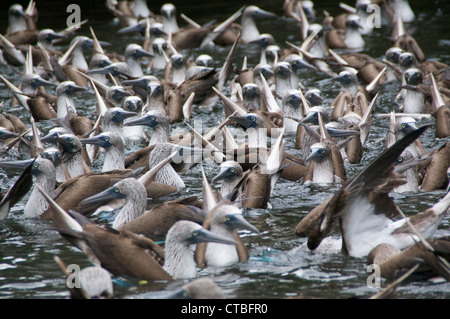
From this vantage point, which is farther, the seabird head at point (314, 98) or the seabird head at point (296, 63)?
the seabird head at point (296, 63)

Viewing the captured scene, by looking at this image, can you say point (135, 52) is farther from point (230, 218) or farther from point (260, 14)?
point (230, 218)

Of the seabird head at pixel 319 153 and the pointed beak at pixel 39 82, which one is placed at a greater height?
the pointed beak at pixel 39 82

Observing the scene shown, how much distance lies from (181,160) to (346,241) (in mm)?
3517

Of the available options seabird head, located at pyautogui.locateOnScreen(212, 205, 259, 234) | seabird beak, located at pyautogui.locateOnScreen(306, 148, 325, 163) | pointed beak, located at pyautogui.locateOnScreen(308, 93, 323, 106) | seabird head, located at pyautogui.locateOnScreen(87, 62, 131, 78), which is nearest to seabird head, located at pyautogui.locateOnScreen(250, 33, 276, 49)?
seabird head, located at pyautogui.locateOnScreen(87, 62, 131, 78)

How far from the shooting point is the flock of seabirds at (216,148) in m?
6.63

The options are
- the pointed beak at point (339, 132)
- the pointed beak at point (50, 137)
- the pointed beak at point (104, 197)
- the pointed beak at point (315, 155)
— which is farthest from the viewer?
the pointed beak at point (50, 137)

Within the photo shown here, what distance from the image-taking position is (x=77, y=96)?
14484 millimetres

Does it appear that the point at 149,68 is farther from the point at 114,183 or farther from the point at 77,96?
the point at 114,183

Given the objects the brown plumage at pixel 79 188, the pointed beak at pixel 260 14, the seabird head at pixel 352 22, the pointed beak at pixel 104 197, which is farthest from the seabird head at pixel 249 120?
the pointed beak at pixel 260 14

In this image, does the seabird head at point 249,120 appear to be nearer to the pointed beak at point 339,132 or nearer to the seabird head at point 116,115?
the pointed beak at point 339,132

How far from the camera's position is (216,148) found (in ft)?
32.5

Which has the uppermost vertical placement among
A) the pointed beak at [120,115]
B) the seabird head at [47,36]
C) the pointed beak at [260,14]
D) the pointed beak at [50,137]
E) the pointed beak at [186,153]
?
the pointed beak at [260,14]

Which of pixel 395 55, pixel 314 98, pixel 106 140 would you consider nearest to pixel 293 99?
pixel 314 98
